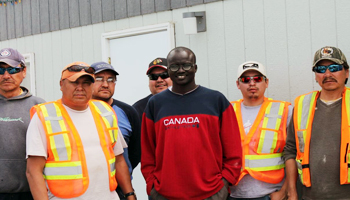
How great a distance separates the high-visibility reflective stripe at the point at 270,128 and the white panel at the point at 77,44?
3.76 metres

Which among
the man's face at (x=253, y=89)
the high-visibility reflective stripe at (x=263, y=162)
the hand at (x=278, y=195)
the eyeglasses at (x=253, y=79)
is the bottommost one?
the hand at (x=278, y=195)

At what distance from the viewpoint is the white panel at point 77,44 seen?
746 centimetres

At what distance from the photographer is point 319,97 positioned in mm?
4398

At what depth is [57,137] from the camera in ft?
11.6

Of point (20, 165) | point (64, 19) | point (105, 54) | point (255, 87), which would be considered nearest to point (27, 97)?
point (20, 165)

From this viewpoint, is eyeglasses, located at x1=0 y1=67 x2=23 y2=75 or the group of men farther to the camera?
eyeglasses, located at x1=0 y1=67 x2=23 y2=75

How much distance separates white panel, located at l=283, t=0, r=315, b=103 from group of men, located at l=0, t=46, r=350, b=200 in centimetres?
54

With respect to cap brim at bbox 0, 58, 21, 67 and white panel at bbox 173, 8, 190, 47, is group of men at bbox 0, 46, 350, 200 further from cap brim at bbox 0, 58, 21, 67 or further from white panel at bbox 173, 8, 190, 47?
white panel at bbox 173, 8, 190, 47

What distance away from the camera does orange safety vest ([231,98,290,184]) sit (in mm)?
4539

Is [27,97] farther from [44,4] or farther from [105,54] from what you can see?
[44,4]

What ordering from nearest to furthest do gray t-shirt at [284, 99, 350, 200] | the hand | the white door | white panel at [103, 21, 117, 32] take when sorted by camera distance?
gray t-shirt at [284, 99, 350, 200] < the hand < the white door < white panel at [103, 21, 117, 32]

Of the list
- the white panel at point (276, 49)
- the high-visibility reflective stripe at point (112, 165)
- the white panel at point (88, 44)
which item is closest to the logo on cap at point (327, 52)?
the white panel at point (276, 49)

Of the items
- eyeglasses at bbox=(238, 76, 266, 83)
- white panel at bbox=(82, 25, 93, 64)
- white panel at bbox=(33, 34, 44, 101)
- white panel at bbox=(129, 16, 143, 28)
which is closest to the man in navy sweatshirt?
eyeglasses at bbox=(238, 76, 266, 83)

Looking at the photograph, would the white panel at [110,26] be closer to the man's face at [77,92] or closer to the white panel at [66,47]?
the white panel at [66,47]
